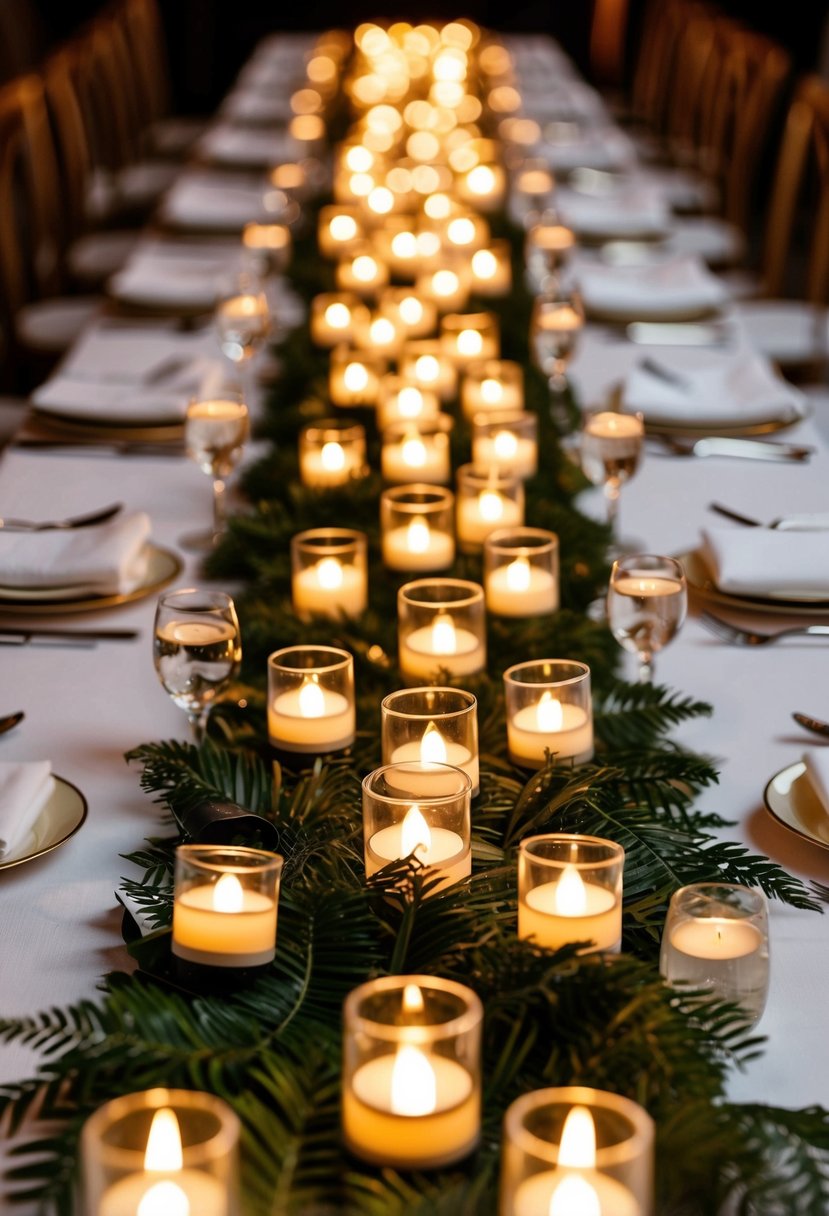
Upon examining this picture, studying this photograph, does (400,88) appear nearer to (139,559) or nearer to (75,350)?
(75,350)

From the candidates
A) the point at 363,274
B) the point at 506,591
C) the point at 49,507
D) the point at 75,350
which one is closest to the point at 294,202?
the point at 363,274

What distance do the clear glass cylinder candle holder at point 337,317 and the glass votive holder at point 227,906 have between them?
75.3 inches

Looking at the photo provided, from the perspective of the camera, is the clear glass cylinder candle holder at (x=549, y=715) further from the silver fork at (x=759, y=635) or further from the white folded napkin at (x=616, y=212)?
the white folded napkin at (x=616, y=212)

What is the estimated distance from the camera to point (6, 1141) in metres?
0.93

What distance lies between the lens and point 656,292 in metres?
3.25

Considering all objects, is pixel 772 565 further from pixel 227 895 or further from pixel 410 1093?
pixel 410 1093

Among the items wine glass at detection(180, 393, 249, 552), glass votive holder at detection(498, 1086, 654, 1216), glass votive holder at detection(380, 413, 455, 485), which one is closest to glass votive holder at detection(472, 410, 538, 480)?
glass votive holder at detection(380, 413, 455, 485)

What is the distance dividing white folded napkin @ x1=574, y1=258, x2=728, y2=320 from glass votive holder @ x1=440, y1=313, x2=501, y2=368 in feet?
2.06

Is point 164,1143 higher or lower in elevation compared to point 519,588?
higher

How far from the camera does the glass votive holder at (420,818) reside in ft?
3.54

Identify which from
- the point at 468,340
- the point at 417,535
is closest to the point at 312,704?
the point at 417,535

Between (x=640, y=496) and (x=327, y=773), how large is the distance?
106cm

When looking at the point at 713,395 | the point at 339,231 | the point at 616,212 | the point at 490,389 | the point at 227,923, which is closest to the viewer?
the point at 227,923

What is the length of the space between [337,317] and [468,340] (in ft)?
0.91
